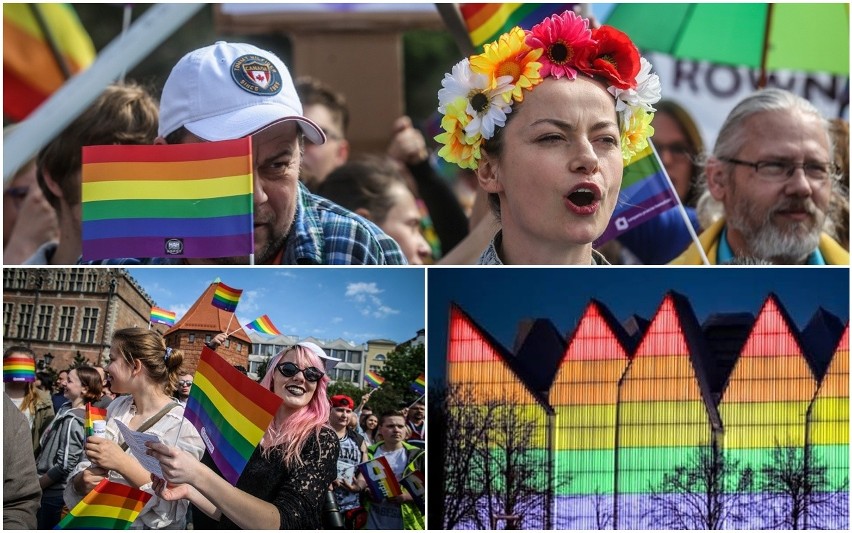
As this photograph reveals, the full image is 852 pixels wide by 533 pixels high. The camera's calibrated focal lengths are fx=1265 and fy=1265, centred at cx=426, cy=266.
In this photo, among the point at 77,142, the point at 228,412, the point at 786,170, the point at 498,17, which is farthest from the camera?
the point at 498,17

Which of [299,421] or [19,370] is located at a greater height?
[19,370]

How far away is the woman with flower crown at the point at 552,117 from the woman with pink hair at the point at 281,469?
2.98 ft

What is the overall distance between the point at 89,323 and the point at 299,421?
0.83 m

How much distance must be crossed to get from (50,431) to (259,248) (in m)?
0.96

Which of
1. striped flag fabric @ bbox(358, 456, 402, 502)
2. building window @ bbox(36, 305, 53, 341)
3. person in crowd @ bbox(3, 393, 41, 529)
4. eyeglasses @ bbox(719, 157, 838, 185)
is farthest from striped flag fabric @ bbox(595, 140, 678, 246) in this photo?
person in crowd @ bbox(3, 393, 41, 529)

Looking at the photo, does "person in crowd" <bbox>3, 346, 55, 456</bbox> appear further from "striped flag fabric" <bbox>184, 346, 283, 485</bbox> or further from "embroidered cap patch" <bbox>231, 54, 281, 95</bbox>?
"embroidered cap patch" <bbox>231, 54, 281, 95</bbox>

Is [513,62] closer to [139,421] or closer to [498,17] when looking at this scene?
[498,17]

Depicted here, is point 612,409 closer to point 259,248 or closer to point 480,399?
point 480,399

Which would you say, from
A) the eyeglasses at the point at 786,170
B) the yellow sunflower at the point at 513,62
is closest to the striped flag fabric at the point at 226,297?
the yellow sunflower at the point at 513,62

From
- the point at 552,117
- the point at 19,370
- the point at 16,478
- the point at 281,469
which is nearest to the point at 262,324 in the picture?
the point at 281,469

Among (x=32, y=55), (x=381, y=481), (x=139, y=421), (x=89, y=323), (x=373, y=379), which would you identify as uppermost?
(x=32, y=55)

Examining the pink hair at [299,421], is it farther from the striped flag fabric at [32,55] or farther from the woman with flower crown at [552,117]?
the striped flag fabric at [32,55]

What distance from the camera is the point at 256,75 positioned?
167 inches

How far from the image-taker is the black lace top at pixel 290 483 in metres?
4.12
